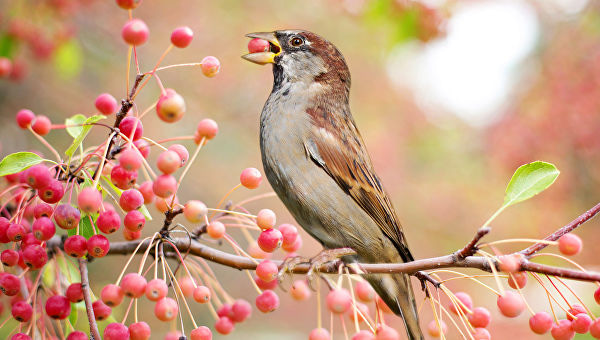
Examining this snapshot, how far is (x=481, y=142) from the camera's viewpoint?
5914 mm

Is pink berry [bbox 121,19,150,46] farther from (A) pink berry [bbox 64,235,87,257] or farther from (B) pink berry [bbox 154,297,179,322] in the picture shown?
(B) pink berry [bbox 154,297,179,322]

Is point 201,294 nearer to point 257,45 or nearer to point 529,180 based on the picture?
point 529,180

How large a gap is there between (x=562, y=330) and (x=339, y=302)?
0.75 meters

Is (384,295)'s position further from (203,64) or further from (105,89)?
(105,89)

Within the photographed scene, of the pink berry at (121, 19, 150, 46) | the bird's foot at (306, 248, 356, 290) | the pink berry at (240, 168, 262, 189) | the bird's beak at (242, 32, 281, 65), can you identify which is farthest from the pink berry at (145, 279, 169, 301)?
the bird's beak at (242, 32, 281, 65)

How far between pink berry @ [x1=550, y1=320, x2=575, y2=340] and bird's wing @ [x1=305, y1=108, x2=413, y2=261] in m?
1.13

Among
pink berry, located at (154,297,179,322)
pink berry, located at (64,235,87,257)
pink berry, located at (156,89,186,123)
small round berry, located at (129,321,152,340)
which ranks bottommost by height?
small round berry, located at (129,321,152,340)

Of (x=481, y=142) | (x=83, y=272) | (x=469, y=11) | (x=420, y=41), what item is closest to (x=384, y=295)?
(x=83, y=272)

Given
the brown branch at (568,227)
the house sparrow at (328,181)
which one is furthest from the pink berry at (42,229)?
the brown branch at (568,227)

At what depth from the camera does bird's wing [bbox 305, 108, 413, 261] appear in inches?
113

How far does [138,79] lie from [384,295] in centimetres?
169

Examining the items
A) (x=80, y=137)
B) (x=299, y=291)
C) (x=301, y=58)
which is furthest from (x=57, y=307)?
(x=301, y=58)

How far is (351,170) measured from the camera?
2.96 meters

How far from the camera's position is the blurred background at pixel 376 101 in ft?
13.5
